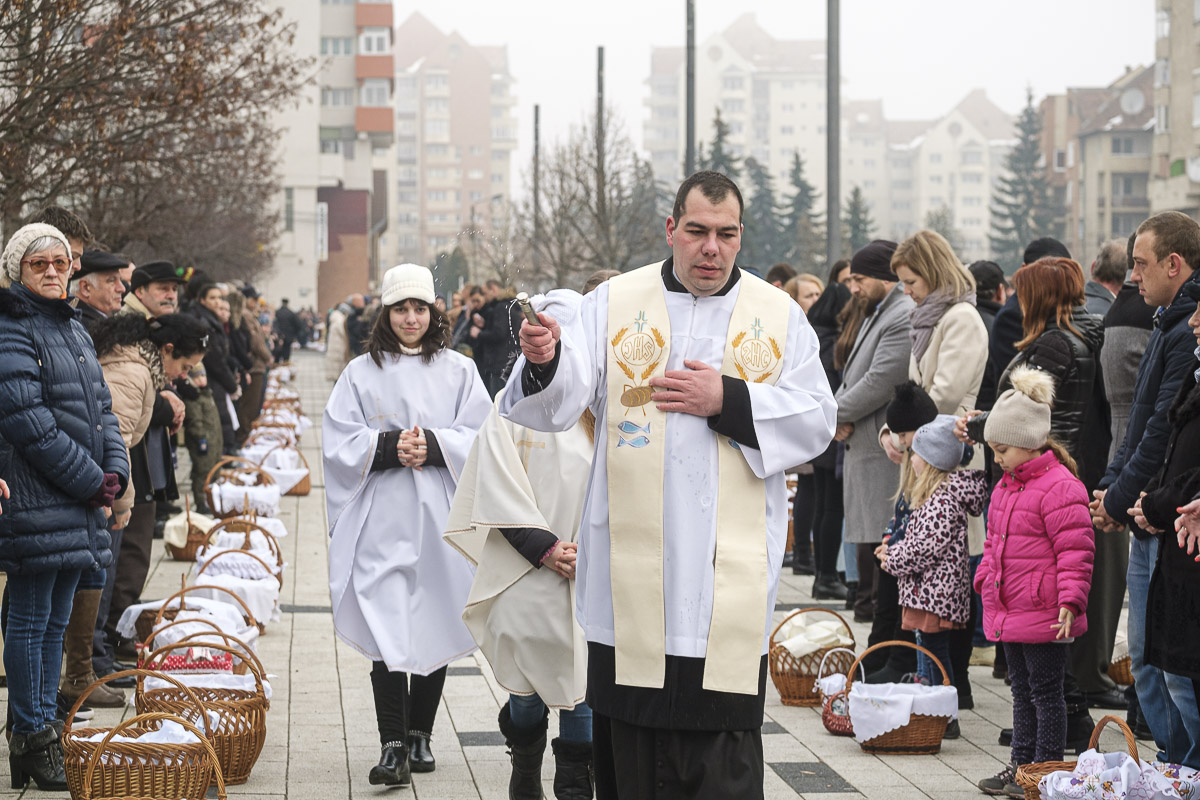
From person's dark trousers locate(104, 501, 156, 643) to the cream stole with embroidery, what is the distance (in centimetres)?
547

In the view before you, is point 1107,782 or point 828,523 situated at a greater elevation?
point 828,523

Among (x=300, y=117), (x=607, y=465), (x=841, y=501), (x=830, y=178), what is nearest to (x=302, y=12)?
(x=300, y=117)

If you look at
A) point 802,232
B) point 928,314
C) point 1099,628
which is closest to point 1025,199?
point 802,232

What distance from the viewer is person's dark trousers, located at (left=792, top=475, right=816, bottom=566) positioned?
39.5 ft

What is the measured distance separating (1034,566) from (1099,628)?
1758mm

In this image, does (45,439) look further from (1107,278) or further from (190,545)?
(190,545)

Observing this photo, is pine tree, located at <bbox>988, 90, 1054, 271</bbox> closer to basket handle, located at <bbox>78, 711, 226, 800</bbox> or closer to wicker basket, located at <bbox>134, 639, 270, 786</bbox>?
wicker basket, located at <bbox>134, 639, 270, 786</bbox>

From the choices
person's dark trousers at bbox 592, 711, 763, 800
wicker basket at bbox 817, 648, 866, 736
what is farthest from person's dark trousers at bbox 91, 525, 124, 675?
person's dark trousers at bbox 592, 711, 763, 800

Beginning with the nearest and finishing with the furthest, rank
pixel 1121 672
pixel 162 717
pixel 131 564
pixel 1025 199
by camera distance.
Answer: pixel 162 717 → pixel 1121 672 → pixel 131 564 → pixel 1025 199

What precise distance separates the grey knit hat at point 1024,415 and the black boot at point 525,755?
7.38ft

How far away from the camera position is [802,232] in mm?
88062

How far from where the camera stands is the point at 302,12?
79.2 metres

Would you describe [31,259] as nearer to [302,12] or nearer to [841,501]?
[841,501]

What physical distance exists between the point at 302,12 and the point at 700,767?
259 feet
